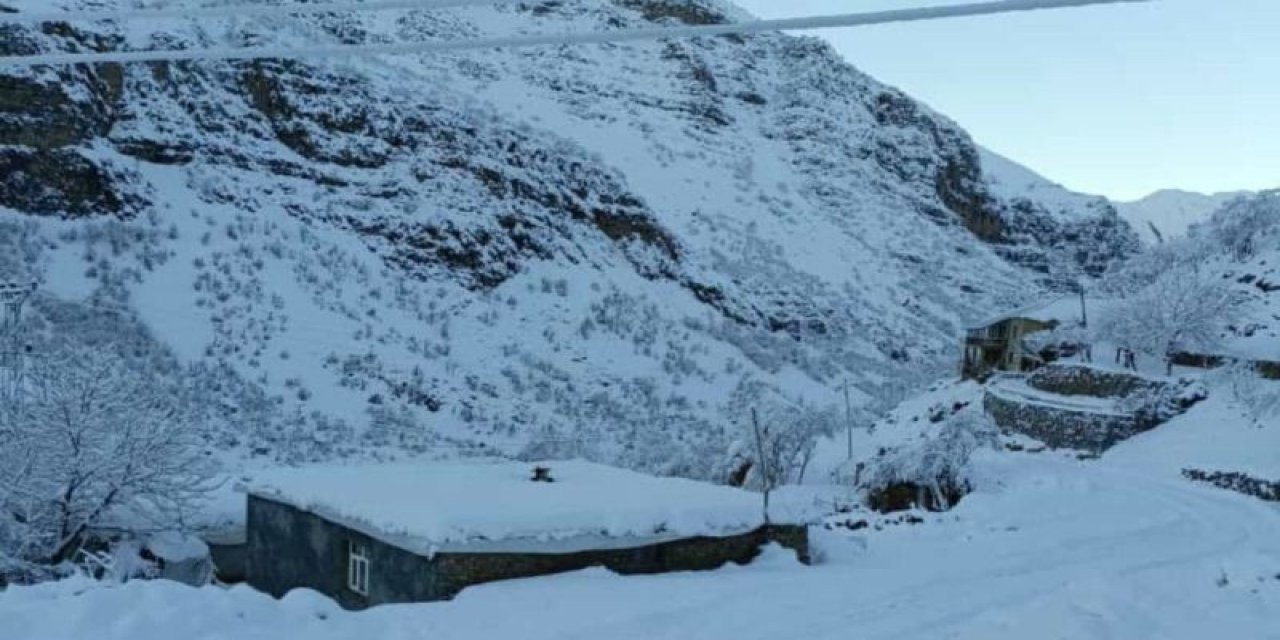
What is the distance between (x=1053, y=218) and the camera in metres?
91.3

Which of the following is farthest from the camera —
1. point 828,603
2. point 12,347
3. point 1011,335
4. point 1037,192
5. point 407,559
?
point 1037,192

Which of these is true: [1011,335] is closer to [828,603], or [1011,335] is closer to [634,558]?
[634,558]

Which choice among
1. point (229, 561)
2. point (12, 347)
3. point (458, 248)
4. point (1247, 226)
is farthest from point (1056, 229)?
point (12, 347)

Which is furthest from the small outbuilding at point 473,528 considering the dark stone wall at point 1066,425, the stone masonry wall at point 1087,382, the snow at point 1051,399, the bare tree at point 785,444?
the stone masonry wall at point 1087,382

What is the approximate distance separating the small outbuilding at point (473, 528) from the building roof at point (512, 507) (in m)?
0.02

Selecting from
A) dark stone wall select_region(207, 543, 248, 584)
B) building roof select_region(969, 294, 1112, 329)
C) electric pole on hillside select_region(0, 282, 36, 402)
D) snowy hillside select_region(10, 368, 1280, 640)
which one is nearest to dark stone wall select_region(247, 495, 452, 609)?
snowy hillside select_region(10, 368, 1280, 640)

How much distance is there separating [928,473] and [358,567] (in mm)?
18520

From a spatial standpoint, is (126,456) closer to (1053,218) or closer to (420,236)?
(420,236)

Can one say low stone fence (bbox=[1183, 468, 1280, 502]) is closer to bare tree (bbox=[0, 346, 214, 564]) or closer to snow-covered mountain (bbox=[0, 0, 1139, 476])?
snow-covered mountain (bbox=[0, 0, 1139, 476])

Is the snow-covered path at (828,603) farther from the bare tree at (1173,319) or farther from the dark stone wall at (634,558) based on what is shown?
the bare tree at (1173,319)

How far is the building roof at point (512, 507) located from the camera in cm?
1252

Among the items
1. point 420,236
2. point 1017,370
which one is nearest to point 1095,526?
point 1017,370

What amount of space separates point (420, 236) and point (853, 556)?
35368 millimetres

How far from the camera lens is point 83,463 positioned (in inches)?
634
